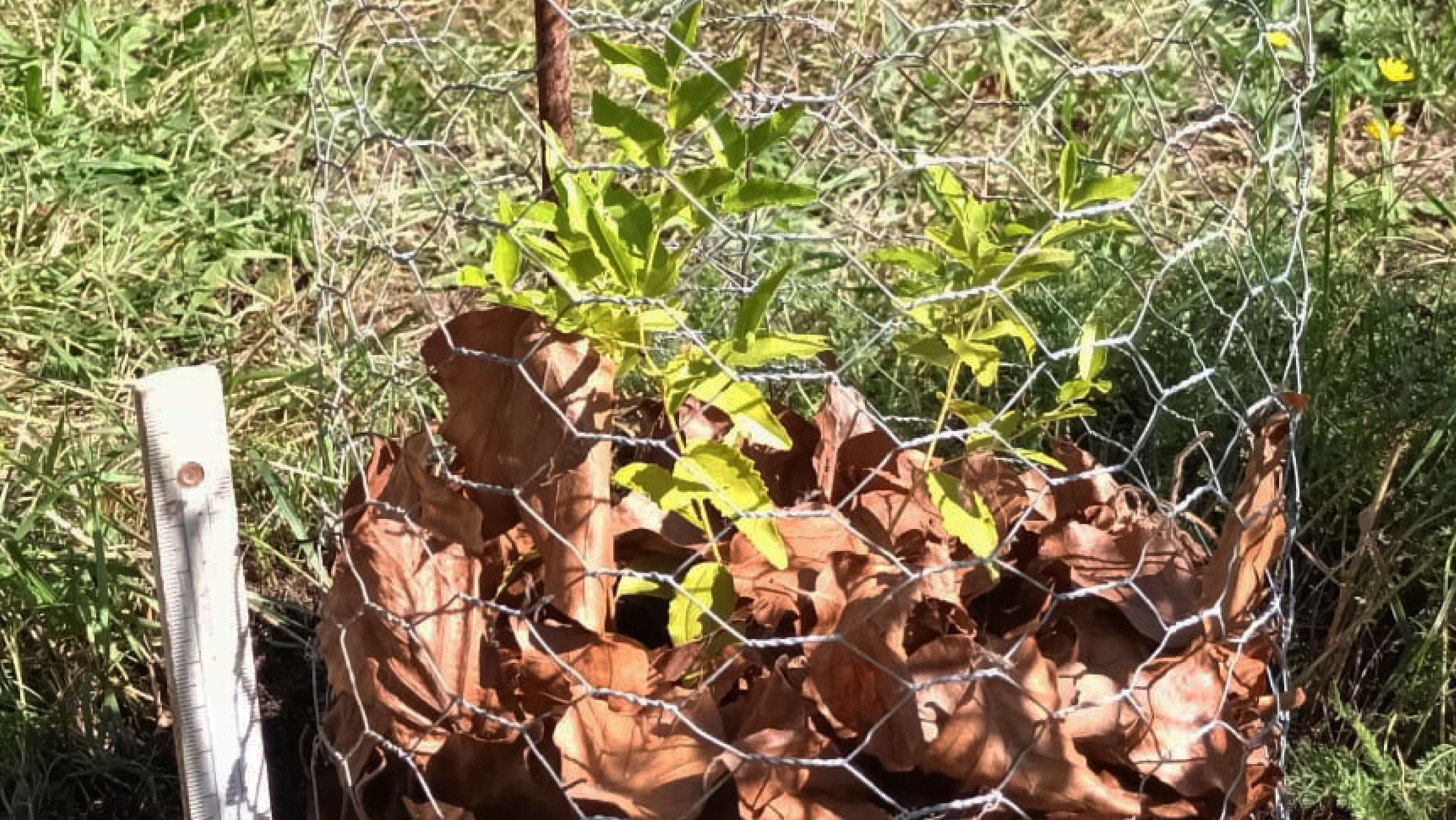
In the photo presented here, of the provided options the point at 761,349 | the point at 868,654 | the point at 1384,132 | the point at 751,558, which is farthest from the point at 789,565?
the point at 1384,132

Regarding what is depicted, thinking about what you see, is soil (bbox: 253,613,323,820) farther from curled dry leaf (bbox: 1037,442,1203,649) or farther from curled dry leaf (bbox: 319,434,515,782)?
curled dry leaf (bbox: 1037,442,1203,649)

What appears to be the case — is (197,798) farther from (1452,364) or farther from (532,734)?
(1452,364)

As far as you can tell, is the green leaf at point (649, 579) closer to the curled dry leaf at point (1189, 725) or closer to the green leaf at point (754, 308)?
the green leaf at point (754, 308)

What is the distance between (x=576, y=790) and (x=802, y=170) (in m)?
1.60

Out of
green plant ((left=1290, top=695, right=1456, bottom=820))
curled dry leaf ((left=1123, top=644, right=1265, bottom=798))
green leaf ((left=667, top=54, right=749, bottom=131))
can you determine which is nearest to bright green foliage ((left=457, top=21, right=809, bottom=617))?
green leaf ((left=667, top=54, right=749, bottom=131))

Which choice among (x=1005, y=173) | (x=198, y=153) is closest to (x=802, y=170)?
(x=1005, y=173)

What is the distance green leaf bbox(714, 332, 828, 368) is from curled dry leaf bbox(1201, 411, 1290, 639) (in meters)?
0.38

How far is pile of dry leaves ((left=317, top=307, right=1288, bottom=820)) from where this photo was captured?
1.21 m

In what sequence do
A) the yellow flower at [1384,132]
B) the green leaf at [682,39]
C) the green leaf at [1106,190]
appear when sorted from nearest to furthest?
the green leaf at [682,39], the green leaf at [1106,190], the yellow flower at [1384,132]

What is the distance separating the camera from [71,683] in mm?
1702

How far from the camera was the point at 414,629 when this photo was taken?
126cm

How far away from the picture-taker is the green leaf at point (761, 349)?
117cm

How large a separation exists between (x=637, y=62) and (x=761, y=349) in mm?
224

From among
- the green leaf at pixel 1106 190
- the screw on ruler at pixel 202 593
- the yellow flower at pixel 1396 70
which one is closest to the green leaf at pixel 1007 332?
the green leaf at pixel 1106 190
